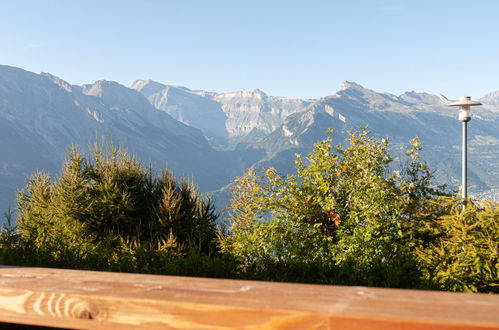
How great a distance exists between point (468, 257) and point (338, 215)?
324 centimetres

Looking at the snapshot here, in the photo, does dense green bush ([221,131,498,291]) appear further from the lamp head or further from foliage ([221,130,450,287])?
the lamp head

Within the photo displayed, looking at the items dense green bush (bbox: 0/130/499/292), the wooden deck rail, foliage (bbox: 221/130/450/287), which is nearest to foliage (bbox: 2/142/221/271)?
dense green bush (bbox: 0/130/499/292)

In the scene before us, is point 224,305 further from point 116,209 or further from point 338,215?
point 116,209

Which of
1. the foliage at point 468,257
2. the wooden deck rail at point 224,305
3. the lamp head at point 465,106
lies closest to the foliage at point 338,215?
the foliage at point 468,257

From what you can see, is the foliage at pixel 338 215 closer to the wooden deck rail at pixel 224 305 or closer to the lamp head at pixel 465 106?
the lamp head at pixel 465 106

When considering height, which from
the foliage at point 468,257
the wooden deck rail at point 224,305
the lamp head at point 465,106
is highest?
the lamp head at point 465,106

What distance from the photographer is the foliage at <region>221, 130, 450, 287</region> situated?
7.26 m

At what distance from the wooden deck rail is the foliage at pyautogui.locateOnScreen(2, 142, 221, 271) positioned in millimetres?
6644

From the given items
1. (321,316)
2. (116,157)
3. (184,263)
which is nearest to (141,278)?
(321,316)

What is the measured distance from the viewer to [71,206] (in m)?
9.26

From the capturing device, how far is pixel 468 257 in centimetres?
544

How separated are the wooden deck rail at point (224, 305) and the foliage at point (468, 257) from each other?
4.76 m

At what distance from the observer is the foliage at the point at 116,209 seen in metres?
9.12

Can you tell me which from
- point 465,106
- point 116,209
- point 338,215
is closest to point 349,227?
point 338,215
